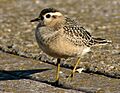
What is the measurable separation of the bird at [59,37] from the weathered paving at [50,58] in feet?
0.88

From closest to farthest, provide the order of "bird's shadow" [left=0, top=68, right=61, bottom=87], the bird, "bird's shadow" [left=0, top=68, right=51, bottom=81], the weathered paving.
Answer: the weathered paving < the bird < "bird's shadow" [left=0, top=68, right=61, bottom=87] < "bird's shadow" [left=0, top=68, right=51, bottom=81]

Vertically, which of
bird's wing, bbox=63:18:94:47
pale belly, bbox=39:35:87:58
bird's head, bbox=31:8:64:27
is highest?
bird's head, bbox=31:8:64:27

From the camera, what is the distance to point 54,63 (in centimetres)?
763

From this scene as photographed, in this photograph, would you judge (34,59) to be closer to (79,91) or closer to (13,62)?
(13,62)

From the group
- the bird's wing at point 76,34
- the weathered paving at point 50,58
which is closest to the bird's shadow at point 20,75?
the weathered paving at point 50,58

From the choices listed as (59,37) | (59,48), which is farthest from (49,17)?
(59,48)

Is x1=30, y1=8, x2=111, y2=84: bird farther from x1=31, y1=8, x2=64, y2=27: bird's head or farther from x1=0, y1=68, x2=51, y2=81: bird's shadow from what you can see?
x1=0, y1=68, x2=51, y2=81: bird's shadow

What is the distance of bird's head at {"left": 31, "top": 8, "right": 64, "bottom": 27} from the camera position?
6902 millimetres

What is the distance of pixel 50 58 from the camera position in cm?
788

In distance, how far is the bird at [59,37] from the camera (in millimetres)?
6566

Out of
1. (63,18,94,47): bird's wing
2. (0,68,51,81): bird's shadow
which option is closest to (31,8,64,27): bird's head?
(63,18,94,47): bird's wing

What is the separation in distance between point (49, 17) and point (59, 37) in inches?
16.7

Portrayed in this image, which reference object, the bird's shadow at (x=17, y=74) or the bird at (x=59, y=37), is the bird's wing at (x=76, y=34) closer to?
the bird at (x=59, y=37)

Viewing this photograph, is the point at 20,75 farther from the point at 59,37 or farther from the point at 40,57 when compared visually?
the point at 40,57
